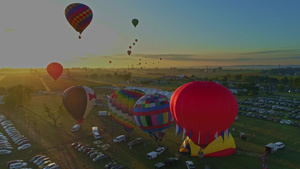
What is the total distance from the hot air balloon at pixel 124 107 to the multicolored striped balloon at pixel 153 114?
3061 mm

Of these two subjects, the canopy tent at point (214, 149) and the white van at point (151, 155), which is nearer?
the canopy tent at point (214, 149)

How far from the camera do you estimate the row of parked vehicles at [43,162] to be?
17.7 metres

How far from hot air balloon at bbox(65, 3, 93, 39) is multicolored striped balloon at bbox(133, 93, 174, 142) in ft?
49.0

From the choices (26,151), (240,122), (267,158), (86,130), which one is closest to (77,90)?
(86,130)

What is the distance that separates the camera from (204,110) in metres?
14.0

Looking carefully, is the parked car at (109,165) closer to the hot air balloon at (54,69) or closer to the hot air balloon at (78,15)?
the hot air balloon at (78,15)

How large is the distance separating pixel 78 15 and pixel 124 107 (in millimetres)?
13791

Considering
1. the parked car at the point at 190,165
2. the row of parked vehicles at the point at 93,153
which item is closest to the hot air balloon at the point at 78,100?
the row of parked vehicles at the point at 93,153

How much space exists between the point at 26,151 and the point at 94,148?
7.17 metres

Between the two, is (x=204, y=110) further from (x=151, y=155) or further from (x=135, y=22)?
(x=135, y=22)

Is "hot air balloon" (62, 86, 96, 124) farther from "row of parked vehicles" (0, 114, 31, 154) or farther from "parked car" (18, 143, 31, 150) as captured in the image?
"row of parked vehicles" (0, 114, 31, 154)

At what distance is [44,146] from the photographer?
900 inches

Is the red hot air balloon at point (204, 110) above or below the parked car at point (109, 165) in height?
above

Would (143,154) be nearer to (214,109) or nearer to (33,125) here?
(214,109)
